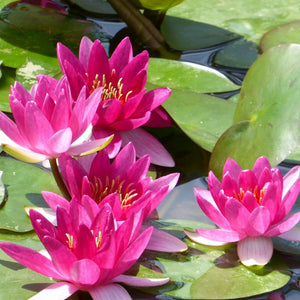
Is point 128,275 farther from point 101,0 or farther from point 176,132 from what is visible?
point 101,0

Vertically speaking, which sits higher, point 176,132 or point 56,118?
point 56,118

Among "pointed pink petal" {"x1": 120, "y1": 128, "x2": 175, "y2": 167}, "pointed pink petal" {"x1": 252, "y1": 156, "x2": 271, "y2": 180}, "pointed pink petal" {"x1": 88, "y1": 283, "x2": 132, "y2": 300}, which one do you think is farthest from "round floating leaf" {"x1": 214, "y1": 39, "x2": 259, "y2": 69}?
"pointed pink petal" {"x1": 88, "y1": 283, "x2": 132, "y2": 300}

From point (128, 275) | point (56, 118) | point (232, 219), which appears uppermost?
point (56, 118)

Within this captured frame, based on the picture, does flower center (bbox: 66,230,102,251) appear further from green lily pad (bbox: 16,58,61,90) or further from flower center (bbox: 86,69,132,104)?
green lily pad (bbox: 16,58,61,90)

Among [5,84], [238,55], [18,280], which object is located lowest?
[18,280]

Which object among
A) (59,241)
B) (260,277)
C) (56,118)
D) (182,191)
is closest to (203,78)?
(182,191)

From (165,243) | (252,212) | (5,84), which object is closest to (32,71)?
(5,84)

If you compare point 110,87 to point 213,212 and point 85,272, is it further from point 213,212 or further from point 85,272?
point 85,272
